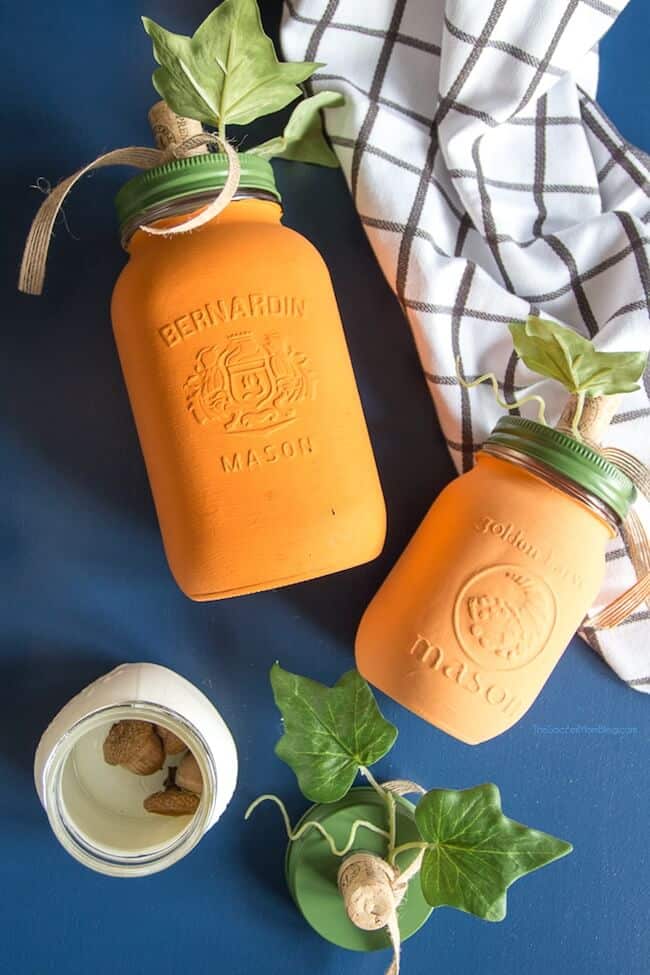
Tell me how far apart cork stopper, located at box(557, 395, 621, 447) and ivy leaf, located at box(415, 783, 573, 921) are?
195 millimetres

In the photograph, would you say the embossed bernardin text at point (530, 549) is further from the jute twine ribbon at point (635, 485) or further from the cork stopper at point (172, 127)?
the cork stopper at point (172, 127)

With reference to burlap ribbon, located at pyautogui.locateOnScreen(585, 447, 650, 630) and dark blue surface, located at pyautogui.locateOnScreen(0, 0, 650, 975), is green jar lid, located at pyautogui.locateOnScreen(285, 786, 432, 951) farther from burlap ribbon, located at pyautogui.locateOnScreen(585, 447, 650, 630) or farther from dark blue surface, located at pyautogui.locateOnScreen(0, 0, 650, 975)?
burlap ribbon, located at pyautogui.locateOnScreen(585, 447, 650, 630)

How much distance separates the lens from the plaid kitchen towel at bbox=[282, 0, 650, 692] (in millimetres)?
499

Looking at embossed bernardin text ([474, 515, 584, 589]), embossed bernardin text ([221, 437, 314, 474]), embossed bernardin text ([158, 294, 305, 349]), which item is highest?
embossed bernardin text ([158, 294, 305, 349])

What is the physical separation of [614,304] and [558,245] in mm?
48

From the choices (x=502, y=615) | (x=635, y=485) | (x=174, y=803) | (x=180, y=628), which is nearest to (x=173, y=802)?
(x=174, y=803)

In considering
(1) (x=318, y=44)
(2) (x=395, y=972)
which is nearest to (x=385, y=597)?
(2) (x=395, y=972)

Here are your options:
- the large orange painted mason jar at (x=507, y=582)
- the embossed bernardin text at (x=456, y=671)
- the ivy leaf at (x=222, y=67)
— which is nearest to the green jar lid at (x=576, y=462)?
the large orange painted mason jar at (x=507, y=582)

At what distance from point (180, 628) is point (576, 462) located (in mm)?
251

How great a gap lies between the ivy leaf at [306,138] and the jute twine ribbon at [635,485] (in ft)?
0.69

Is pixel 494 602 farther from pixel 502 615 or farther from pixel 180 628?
pixel 180 628

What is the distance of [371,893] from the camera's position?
0.47 metres

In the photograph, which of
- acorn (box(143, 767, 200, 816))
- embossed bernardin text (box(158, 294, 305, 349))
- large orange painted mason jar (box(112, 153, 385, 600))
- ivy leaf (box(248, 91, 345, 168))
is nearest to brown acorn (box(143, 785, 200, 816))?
acorn (box(143, 767, 200, 816))

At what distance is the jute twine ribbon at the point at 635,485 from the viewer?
0.47m
